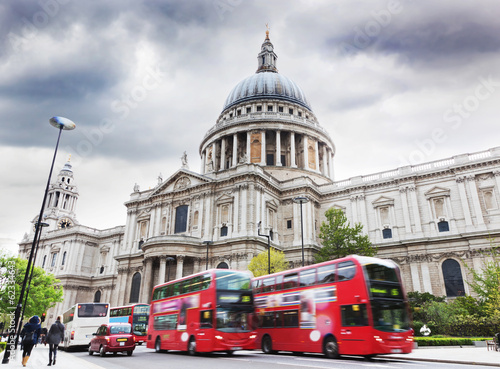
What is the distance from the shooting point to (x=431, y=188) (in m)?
43.9

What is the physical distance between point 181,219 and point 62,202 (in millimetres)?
47834

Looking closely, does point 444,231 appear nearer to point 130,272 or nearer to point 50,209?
point 130,272

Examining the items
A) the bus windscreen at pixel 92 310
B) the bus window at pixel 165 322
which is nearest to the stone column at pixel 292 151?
the bus windscreen at pixel 92 310

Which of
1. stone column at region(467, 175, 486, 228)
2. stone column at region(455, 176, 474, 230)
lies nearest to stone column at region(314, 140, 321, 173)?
stone column at region(455, 176, 474, 230)

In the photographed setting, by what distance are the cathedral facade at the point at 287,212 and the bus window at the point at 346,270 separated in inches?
585

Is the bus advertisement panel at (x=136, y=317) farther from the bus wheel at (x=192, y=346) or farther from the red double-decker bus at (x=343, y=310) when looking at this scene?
the red double-decker bus at (x=343, y=310)

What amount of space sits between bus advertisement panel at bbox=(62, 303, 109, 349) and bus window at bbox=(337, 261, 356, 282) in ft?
57.5

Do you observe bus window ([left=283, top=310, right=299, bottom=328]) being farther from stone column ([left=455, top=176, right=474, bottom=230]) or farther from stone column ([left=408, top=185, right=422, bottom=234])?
stone column ([left=455, top=176, right=474, bottom=230])

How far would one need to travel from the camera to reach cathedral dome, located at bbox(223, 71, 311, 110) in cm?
6981

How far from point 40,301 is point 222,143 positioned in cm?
3599

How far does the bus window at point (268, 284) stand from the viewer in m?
20.2

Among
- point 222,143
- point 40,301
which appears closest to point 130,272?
point 40,301

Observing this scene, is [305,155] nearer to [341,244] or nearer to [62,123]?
[341,244]

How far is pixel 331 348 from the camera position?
1623cm
